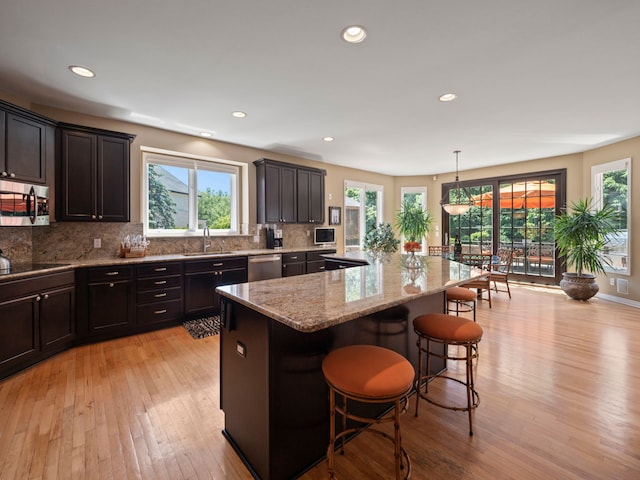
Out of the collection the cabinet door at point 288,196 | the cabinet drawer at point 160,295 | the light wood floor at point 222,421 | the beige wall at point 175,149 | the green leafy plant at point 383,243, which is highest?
the beige wall at point 175,149

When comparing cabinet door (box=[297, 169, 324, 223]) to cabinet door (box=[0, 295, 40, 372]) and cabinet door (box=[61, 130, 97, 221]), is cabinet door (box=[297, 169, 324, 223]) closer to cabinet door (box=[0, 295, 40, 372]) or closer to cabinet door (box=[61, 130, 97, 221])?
cabinet door (box=[61, 130, 97, 221])

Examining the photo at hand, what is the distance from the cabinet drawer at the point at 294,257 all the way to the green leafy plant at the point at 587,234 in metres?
4.59

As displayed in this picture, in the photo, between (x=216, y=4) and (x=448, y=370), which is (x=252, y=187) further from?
(x=448, y=370)

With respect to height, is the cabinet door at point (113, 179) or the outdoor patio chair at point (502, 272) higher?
the cabinet door at point (113, 179)

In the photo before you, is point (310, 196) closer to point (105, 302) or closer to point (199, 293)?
point (199, 293)

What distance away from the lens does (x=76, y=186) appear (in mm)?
3383

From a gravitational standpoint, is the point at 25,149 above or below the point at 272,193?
above

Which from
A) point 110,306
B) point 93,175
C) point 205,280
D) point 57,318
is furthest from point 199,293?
point 93,175

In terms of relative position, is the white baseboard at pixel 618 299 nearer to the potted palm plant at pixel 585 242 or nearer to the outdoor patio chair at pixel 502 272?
the potted palm plant at pixel 585 242

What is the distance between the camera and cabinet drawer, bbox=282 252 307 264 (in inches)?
195

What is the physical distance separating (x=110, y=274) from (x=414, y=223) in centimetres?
634

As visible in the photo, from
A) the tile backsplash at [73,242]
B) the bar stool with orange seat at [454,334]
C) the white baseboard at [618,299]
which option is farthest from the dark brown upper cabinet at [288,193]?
the white baseboard at [618,299]

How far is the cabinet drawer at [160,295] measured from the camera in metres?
3.55

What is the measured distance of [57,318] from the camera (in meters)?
2.91
